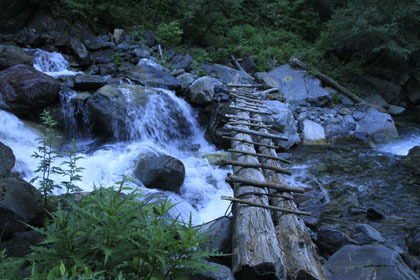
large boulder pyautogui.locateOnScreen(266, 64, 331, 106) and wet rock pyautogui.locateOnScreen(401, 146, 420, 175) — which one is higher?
large boulder pyautogui.locateOnScreen(266, 64, 331, 106)

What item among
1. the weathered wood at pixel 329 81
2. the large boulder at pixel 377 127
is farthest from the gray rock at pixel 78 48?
the large boulder at pixel 377 127

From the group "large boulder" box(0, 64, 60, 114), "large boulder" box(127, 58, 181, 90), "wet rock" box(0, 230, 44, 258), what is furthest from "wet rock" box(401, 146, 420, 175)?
"large boulder" box(0, 64, 60, 114)

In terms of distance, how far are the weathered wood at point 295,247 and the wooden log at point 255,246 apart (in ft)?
0.54

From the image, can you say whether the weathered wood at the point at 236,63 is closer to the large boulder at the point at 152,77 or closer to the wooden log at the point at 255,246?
the large boulder at the point at 152,77

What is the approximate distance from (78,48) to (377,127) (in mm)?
11125

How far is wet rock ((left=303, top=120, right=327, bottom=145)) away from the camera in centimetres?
961

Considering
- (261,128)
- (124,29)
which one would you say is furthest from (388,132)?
(124,29)

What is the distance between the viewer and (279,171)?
4973 mm

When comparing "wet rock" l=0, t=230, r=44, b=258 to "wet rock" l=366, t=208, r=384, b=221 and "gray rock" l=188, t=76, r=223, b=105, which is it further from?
"gray rock" l=188, t=76, r=223, b=105

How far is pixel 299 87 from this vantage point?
41.1 ft

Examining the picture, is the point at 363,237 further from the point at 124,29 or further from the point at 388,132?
the point at 124,29

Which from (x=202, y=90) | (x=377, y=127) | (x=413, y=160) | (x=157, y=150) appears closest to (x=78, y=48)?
(x=202, y=90)

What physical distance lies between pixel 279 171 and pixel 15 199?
3.81 metres

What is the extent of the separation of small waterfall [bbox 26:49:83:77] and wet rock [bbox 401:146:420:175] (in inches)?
403
